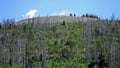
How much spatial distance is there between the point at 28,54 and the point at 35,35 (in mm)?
33099

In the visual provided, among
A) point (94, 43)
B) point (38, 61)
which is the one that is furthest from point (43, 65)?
point (94, 43)

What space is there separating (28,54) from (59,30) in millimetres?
49363

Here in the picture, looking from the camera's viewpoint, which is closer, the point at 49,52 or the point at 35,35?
the point at 49,52

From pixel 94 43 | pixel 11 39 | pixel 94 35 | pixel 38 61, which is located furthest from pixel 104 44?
pixel 11 39

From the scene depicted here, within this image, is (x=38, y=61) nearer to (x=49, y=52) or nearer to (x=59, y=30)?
(x=49, y=52)

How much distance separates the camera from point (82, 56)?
15188 cm

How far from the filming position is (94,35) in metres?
182

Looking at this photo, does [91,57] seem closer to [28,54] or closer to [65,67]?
[65,67]

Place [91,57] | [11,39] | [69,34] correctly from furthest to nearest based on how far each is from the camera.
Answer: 1. [69,34]
2. [11,39]
3. [91,57]

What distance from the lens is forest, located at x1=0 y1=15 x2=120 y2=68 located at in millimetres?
141000

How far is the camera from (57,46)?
6407 inches

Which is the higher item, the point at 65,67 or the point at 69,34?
the point at 69,34

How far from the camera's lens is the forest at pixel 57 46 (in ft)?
463

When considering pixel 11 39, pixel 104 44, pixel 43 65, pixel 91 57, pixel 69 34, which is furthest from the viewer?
pixel 69 34
